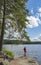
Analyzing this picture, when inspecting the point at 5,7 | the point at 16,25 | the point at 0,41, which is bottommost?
the point at 0,41

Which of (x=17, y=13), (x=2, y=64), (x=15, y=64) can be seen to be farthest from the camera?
(x=17, y=13)

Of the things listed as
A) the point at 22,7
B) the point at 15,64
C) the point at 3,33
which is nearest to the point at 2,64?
the point at 15,64

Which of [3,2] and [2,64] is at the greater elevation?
[3,2]

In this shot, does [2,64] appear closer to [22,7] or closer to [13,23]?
[13,23]

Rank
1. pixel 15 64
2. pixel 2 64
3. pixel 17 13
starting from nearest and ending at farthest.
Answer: pixel 2 64, pixel 15 64, pixel 17 13

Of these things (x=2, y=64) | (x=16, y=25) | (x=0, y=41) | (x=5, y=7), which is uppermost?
(x=5, y=7)

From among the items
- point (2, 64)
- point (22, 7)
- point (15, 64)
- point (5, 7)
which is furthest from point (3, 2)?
point (2, 64)

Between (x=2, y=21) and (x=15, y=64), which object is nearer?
(x=15, y=64)

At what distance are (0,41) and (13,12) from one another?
4147 mm

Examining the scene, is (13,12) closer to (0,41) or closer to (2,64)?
(0,41)

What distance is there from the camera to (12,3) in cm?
2989

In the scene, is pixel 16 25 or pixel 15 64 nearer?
pixel 15 64

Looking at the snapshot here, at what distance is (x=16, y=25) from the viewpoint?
2955 centimetres

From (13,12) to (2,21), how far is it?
1833 millimetres
